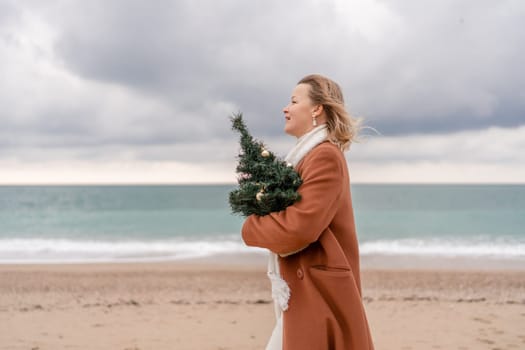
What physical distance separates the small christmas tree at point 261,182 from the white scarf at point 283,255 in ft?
0.29

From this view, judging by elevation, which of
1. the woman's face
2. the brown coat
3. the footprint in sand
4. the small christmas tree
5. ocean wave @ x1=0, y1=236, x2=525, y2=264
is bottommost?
the footprint in sand

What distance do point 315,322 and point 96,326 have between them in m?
5.28

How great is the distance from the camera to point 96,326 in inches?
256

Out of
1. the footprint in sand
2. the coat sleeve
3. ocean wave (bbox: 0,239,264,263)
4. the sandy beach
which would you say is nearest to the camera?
the coat sleeve

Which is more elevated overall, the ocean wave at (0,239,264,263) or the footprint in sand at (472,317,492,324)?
the ocean wave at (0,239,264,263)

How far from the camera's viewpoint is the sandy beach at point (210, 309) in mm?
5891

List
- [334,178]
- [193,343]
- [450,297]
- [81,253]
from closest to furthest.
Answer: [334,178] → [193,343] → [450,297] → [81,253]

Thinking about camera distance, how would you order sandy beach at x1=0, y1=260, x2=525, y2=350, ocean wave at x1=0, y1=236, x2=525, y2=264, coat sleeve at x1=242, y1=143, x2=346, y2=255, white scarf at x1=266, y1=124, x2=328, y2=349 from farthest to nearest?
ocean wave at x1=0, y1=236, x2=525, y2=264 < sandy beach at x1=0, y1=260, x2=525, y2=350 < white scarf at x1=266, y1=124, x2=328, y2=349 < coat sleeve at x1=242, y1=143, x2=346, y2=255

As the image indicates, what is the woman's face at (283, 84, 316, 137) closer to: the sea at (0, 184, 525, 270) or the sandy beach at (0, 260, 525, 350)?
the sandy beach at (0, 260, 525, 350)

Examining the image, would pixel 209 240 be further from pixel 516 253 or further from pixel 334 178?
pixel 334 178

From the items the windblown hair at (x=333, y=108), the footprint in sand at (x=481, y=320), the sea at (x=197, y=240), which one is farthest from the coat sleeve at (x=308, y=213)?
the sea at (x=197, y=240)

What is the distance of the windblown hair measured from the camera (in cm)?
203

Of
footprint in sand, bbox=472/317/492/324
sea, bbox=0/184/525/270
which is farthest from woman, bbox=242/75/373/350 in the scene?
sea, bbox=0/184/525/270

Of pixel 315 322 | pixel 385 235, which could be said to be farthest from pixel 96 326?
pixel 385 235
